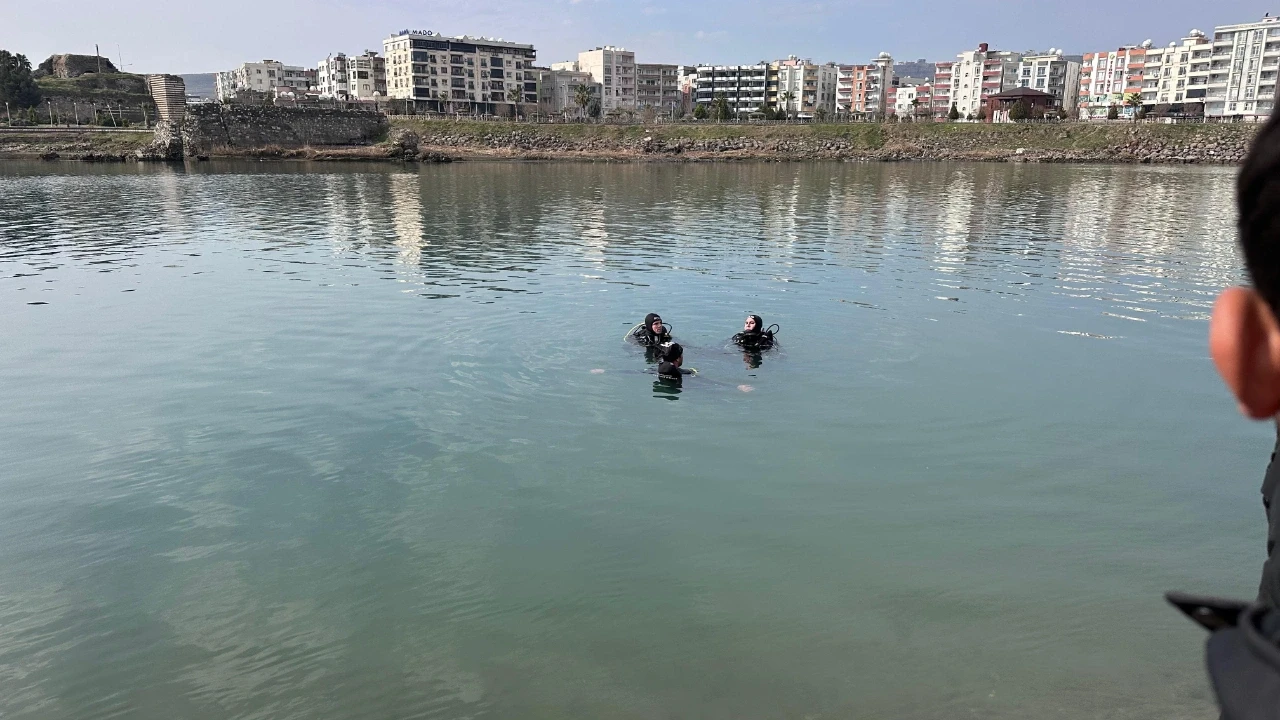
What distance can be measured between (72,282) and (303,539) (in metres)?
19.5

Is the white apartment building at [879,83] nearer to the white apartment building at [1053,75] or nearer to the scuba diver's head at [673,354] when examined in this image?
the white apartment building at [1053,75]

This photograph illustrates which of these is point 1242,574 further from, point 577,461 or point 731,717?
point 577,461

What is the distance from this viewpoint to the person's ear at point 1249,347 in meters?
1.27

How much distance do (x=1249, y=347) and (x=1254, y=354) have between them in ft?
0.04

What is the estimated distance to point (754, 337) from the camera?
16047 mm

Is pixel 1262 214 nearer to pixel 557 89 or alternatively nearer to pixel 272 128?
pixel 272 128

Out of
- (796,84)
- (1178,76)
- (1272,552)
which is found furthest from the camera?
(796,84)

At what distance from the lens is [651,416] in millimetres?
13141

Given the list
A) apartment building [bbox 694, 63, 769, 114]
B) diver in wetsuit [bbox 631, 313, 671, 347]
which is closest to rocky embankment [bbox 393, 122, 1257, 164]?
apartment building [bbox 694, 63, 769, 114]

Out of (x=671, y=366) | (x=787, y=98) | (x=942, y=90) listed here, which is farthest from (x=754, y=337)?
(x=942, y=90)

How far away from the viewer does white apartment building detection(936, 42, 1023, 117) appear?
159 meters

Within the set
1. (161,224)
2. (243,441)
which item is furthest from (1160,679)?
(161,224)

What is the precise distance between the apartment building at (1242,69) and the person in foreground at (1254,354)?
13519 centimetres

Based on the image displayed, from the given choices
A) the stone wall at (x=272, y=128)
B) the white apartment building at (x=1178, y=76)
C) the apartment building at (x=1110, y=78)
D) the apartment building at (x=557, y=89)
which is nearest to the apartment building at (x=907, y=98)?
the apartment building at (x=1110, y=78)
